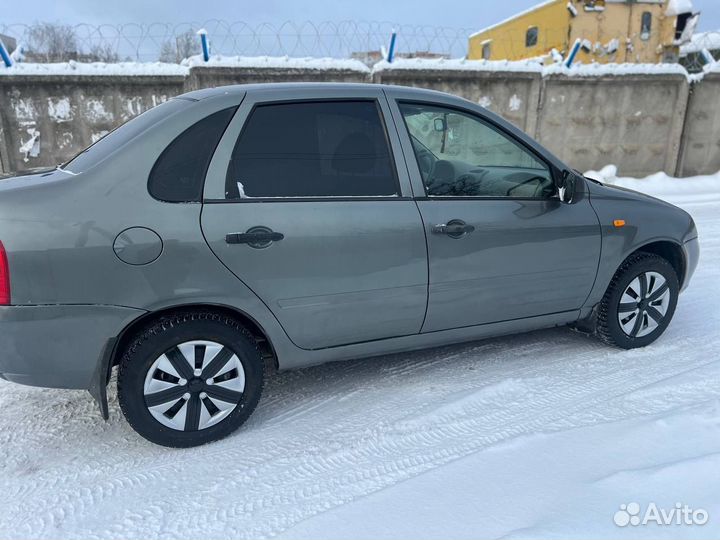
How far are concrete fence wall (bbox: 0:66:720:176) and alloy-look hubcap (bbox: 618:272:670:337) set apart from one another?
6.12 m

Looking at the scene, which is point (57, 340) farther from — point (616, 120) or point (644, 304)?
point (616, 120)

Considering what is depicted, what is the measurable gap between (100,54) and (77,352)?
7.59 meters

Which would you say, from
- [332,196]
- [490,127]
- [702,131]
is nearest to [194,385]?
[332,196]

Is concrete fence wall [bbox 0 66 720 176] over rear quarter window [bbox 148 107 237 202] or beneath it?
over

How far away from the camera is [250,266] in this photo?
2621 millimetres

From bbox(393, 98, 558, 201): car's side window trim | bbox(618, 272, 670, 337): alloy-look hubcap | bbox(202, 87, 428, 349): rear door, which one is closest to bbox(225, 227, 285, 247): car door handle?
bbox(202, 87, 428, 349): rear door

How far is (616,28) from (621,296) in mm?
11479

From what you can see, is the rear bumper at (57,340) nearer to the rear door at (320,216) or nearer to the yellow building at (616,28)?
the rear door at (320,216)

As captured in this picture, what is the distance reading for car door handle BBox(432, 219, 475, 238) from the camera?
2.97 m

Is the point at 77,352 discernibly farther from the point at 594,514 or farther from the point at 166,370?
the point at 594,514

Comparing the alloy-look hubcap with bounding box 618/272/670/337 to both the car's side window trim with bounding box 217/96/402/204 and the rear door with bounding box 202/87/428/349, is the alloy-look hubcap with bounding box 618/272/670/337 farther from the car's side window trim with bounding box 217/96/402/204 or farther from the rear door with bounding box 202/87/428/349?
the car's side window trim with bounding box 217/96/402/204

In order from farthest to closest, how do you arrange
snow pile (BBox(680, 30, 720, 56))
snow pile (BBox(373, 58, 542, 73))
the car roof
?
snow pile (BBox(680, 30, 720, 56)) → snow pile (BBox(373, 58, 542, 73)) → the car roof

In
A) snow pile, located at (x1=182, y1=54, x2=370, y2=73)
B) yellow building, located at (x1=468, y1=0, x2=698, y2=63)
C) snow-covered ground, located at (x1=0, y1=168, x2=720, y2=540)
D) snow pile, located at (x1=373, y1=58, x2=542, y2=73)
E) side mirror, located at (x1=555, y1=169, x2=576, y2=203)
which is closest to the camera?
snow-covered ground, located at (x1=0, y1=168, x2=720, y2=540)

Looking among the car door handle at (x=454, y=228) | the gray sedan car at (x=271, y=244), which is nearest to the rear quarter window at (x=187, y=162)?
the gray sedan car at (x=271, y=244)
